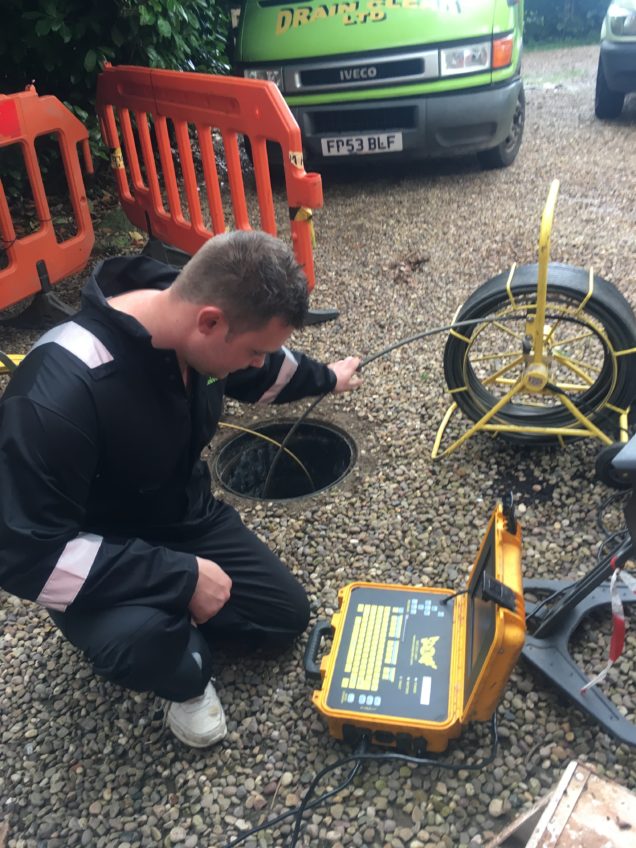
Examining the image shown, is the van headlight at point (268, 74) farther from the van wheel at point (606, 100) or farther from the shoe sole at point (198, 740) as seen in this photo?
the shoe sole at point (198, 740)

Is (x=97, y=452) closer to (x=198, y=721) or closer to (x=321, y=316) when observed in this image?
(x=198, y=721)

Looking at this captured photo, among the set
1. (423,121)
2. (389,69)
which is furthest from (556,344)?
(389,69)

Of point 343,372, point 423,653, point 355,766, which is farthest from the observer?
point 343,372

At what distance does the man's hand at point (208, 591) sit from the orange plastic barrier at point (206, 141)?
237 cm

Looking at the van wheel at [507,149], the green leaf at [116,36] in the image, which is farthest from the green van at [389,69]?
the green leaf at [116,36]

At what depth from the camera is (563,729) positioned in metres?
2.03

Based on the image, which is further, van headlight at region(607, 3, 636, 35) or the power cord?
van headlight at region(607, 3, 636, 35)

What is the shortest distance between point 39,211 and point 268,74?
2.44m

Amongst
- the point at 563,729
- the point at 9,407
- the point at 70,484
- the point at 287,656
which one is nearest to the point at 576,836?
the point at 563,729

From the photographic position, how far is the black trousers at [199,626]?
1.87m

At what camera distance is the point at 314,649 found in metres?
2.22

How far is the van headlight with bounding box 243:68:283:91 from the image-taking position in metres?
5.82

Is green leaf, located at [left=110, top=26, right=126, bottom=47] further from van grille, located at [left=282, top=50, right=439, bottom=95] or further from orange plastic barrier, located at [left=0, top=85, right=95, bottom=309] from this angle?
orange plastic barrier, located at [left=0, top=85, right=95, bottom=309]

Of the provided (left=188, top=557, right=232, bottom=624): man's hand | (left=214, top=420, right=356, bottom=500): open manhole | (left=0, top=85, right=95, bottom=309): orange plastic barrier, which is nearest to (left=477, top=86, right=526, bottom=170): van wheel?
(left=0, top=85, right=95, bottom=309): orange plastic barrier
